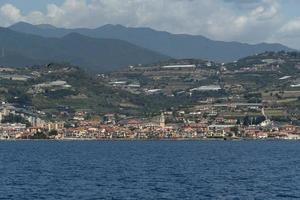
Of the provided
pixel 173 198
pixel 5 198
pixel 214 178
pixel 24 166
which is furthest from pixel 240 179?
pixel 24 166

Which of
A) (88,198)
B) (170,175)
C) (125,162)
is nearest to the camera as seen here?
(88,198)

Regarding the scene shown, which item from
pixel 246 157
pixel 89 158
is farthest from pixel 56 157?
pixel 246 157

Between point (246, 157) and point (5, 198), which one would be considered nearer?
point (5, 198)

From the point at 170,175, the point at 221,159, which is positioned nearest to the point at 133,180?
the point at 170,175

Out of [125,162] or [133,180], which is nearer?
[133,180]

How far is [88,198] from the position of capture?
240 ft

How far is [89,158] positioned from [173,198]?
58938 mm

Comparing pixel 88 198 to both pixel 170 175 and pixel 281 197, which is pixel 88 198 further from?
pixel 170 175

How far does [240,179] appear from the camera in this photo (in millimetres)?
88500

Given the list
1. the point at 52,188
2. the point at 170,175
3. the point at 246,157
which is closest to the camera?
the point at 52,188

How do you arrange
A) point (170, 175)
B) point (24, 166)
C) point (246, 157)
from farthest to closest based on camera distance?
point (246, 157), point (24, 166), point (170, 175)

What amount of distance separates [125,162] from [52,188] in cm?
3882

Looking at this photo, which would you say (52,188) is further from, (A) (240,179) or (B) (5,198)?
(A) (240,179)

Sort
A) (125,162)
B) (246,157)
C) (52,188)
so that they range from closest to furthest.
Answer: (52,188)
(125,162)
(246,157)
